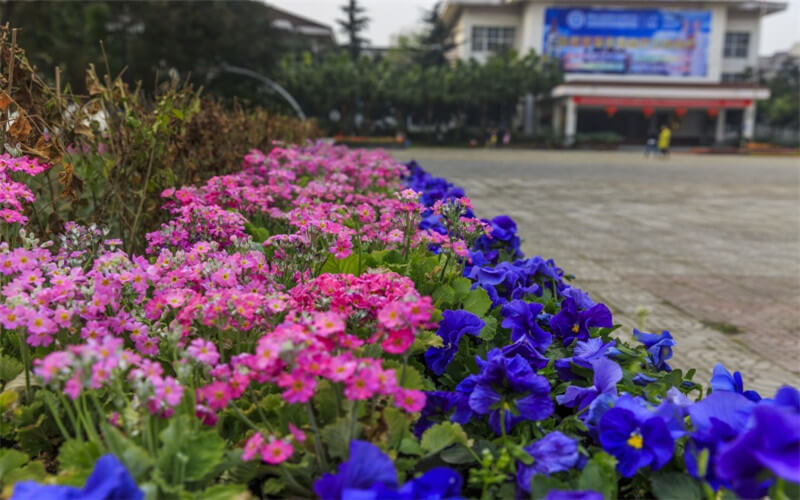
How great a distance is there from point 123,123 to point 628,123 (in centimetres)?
5091

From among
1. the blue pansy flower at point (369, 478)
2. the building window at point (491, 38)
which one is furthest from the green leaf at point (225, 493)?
the building window at point (491, 38)

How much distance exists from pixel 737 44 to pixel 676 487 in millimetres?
59991

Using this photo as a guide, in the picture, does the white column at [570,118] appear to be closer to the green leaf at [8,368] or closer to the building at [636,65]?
the building at [636,65]

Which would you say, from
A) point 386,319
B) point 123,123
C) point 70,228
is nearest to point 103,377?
point 386,319

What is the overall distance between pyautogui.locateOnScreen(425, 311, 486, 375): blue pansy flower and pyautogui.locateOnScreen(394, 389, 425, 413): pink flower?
0.46 meters

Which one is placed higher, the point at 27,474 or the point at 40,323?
the point at 40,323

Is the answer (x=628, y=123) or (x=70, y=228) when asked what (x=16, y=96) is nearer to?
(x=70, y=228)

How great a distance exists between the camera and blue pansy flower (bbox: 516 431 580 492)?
1185 mm

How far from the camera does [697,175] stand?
19.6 m

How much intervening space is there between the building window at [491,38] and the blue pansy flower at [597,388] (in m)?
53.2

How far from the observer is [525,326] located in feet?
5.96

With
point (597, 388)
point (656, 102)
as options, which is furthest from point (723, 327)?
point (656, 102)

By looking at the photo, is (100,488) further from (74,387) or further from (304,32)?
(304,32)

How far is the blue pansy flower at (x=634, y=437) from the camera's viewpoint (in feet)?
3.84
